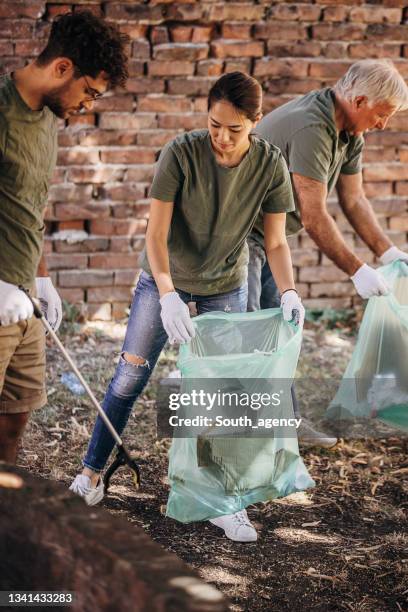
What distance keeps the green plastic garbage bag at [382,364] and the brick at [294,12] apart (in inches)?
83.4

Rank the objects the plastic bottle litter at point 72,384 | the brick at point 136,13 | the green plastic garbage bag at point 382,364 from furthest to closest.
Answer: the brick at point 136,13
the plastic bottle litter at point 72,384
the green plastic garbage bag at point 382,364

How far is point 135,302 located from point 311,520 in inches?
42.1

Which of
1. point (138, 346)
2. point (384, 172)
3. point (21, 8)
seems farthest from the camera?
point (384, 172)

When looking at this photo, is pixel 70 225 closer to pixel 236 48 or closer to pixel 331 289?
pixel 236 48

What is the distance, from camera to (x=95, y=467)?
109 inches

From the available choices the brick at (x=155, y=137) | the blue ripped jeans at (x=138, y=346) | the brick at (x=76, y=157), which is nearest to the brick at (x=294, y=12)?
the brick at (x=155, y=137)

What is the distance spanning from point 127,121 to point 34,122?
2.56 m

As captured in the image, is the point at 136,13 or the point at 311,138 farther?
the point at 136,13

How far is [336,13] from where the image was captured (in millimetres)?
4734

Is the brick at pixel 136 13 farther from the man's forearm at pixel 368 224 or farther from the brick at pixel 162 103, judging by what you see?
the man's forearm at pixel 368 224

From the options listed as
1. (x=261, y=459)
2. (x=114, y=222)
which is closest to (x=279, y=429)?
(x=261, y=459)

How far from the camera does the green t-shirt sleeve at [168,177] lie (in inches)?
97.1

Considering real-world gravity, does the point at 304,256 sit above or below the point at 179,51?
below

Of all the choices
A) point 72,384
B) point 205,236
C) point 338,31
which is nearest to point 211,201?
point 205,236
